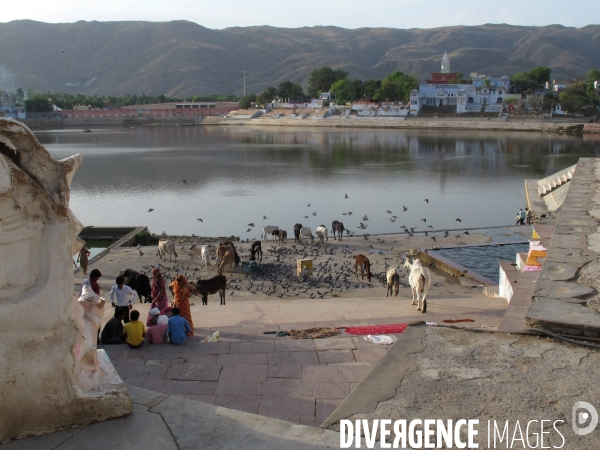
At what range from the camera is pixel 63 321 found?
3.54m

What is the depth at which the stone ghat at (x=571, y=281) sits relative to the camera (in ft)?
15.4

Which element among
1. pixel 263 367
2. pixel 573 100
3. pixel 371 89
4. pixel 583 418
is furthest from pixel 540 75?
pixel 583 418

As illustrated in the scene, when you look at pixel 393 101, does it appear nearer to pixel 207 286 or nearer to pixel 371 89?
pixel 371 89

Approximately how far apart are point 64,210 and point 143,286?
6.95m

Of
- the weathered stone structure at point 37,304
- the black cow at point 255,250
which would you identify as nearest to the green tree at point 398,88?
the black cow at point 255,250

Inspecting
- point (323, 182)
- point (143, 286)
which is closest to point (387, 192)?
point (323, 182)

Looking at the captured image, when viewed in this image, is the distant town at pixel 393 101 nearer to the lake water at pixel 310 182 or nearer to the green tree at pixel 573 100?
the green tree at pixel 573 100

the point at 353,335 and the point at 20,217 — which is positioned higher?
the point at 20,217

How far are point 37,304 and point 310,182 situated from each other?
29395 mm

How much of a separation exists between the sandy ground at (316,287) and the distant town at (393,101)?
64.2m

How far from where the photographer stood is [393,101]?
298 ft

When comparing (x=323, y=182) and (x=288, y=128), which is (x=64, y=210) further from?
(x=288, y=128)

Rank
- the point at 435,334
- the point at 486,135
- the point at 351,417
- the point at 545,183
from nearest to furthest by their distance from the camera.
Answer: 1. the point at 351,417
2. the point at 435,334
3. the point at 545,183
4. the point at 486,135

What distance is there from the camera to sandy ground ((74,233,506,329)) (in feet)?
26.6
